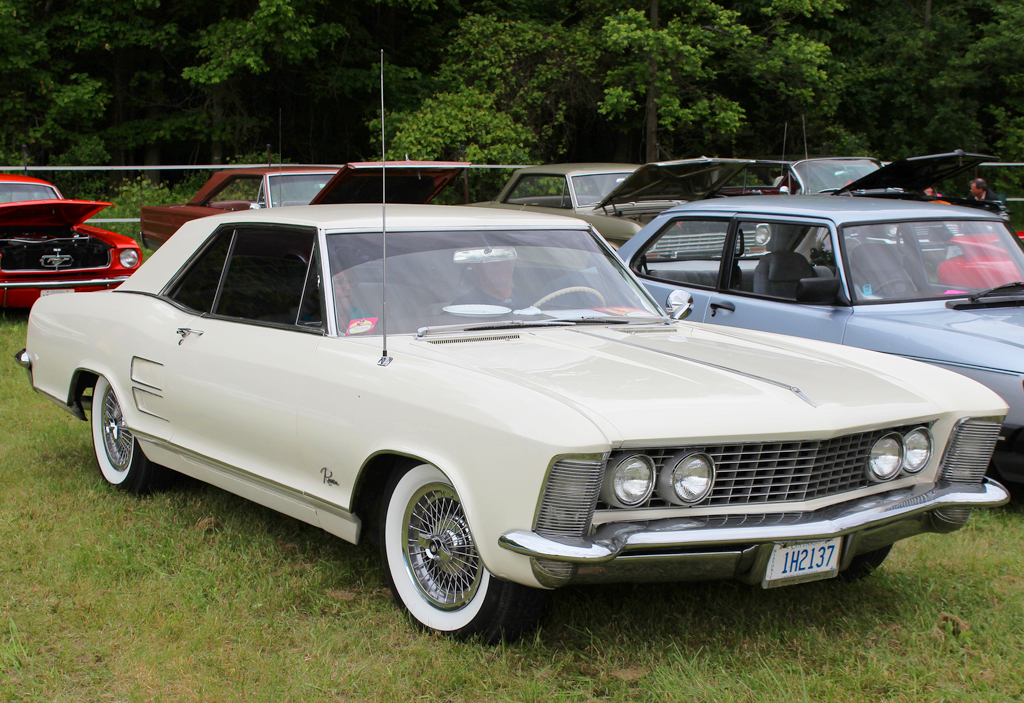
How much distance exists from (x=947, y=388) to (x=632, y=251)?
3330mm

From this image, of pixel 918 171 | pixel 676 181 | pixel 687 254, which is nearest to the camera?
pixel 687 254

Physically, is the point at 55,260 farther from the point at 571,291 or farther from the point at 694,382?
the point at 694,382

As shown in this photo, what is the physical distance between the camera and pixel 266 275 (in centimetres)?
426

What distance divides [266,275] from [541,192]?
8099 mm

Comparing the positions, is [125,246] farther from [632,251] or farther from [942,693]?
[942,693]

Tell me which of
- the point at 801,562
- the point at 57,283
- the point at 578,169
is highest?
the point at 801,562

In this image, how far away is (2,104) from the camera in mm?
20719

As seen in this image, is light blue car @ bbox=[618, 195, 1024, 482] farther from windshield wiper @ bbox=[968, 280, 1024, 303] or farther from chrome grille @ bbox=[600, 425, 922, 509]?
chrome grille @ bbox=[600, 425, 922, 509]

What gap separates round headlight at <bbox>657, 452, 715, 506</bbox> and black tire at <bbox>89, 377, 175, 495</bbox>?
2874 mm

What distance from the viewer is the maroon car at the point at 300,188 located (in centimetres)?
812

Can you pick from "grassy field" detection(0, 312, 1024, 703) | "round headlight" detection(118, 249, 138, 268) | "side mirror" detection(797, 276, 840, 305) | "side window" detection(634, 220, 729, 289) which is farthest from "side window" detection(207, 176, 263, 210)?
"side mirror" detection(797, 276, 840, 305)

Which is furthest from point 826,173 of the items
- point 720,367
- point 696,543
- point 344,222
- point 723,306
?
point 696,543

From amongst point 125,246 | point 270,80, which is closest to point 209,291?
point 125,246

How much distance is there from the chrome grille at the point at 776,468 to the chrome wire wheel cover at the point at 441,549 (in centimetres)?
52
